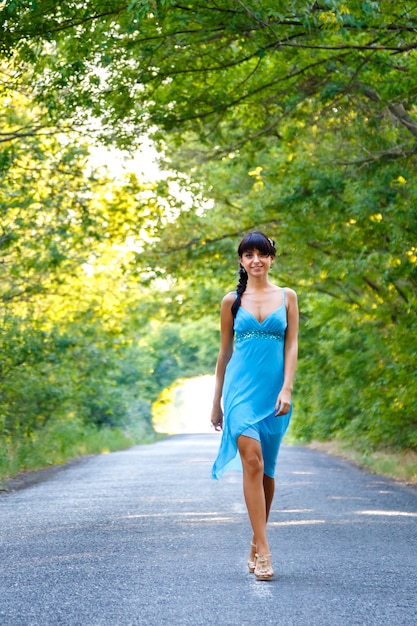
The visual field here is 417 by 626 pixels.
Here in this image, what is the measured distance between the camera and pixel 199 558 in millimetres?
7898

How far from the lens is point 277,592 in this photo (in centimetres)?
644

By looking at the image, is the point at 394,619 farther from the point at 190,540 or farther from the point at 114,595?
the point at 190,540

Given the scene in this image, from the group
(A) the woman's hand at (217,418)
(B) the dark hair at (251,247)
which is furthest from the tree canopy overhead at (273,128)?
(A) the woman's hand at (217,418)

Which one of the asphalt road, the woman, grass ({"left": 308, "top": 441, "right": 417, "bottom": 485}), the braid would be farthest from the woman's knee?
grass ({"left": 308, "top": 441, "right": 417, "bottom": 485})

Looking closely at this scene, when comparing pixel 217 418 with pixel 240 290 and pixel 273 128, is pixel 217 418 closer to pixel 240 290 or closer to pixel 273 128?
pixel 240 290

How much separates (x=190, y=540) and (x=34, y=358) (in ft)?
42.6

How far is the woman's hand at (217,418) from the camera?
7.58 m

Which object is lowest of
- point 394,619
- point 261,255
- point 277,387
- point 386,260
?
point 394,619

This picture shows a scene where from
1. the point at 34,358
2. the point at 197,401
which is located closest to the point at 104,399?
the point at 34,358

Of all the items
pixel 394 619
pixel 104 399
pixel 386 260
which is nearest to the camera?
pixel 394 619

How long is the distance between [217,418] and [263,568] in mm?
1182

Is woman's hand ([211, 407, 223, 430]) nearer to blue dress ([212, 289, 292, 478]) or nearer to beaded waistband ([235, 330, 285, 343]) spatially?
blue dress ([212, 289, 292, 478])

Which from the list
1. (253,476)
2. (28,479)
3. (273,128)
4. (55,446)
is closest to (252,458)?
(253,476)

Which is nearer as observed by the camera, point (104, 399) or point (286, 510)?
point (286, 510)
